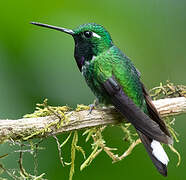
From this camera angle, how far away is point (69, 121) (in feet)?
10.0

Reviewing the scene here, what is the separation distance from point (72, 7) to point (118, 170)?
129 centimetres

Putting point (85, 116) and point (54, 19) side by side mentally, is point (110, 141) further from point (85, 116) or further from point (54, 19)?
point (54, 19)

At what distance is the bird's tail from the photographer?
3.21 metres

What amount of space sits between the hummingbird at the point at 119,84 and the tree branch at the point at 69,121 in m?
0.09

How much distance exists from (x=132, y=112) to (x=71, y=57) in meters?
1.05

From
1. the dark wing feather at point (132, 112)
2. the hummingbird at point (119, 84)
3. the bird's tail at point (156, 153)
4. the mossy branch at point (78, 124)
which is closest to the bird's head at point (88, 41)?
the hummingbird at point (119, 84)

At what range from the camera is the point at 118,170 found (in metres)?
3.58

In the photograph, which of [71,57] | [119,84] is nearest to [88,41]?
[119,84]

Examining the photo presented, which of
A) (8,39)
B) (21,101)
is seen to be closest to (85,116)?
(21,101)

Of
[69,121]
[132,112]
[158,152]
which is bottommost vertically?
[158,152]

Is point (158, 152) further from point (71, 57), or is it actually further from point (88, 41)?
point (71, 57)

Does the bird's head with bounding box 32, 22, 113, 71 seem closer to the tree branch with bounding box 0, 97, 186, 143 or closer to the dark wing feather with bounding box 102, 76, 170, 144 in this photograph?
the dark wing feather with bounding box 102, 76, 170, 144

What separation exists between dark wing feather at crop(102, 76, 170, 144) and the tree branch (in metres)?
0.10

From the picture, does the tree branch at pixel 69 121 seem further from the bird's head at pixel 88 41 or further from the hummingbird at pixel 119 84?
the bird's head at pixel 88 41
